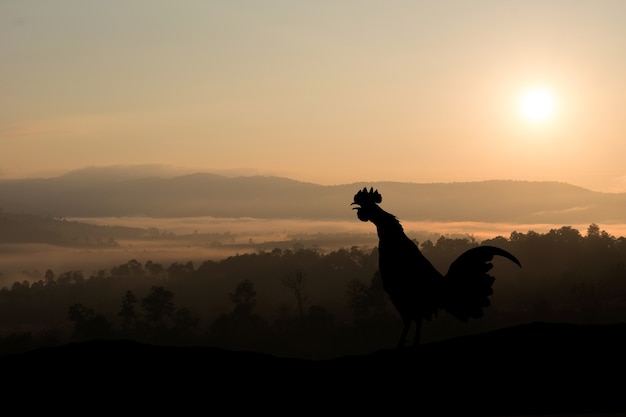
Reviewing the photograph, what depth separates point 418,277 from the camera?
65.0 feet

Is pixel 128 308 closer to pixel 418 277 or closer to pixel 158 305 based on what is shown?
pixel 158 305

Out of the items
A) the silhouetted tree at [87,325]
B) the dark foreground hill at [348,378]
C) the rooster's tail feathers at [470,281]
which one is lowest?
the silhouetted tree at [87,325]

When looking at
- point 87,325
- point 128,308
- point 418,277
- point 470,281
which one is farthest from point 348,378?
point 128,308

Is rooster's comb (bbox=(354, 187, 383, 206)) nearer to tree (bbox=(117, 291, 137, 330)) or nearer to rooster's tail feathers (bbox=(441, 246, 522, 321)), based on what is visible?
rooster's tail feathers (bbox=(441, 246, 522, 321))

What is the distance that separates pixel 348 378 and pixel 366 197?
16.1 ft

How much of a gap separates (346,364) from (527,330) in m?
4.54

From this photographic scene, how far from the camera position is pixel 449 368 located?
1839cm

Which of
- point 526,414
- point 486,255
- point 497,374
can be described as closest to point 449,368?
point 497,374

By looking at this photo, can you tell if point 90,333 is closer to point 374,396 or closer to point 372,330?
point 372,330

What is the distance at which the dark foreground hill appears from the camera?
55.9 ft

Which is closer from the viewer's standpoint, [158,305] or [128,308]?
[128,308]

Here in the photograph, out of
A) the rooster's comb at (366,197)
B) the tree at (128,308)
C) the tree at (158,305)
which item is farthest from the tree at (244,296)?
the rooster's comb at (366,197)

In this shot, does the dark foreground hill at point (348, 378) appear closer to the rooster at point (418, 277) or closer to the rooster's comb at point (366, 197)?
the rooster at point (418, 277)

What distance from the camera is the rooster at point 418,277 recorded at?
773 inches
